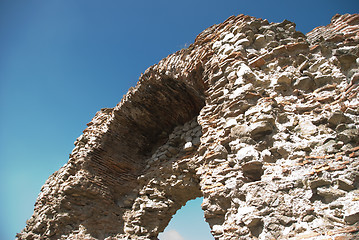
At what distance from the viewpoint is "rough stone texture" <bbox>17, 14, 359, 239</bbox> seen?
7.18 ft

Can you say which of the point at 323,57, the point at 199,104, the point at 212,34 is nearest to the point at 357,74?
the point at 323,57

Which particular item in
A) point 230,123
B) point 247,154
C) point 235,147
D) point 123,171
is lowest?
point 247,154

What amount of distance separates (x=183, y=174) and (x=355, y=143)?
3.56m

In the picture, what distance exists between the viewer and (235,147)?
2.97 metres

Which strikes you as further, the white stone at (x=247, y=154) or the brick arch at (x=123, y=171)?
the brick arch at (x=123, y=171)

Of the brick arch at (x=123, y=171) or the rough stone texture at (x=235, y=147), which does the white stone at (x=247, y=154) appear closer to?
the rough stone texture at (x=235, y=147)

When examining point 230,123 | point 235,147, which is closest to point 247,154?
point 235,147

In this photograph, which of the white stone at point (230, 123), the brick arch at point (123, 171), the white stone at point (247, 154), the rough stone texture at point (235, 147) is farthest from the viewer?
the brick arch at point (123, 171)

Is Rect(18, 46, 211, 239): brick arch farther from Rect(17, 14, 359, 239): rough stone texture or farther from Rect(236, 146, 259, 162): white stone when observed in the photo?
Rect(236, 146, 259, 162): white stone

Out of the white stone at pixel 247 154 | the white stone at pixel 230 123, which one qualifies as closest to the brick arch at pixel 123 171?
the white stone at pixel 230 123

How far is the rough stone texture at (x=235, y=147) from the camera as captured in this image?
2188mm

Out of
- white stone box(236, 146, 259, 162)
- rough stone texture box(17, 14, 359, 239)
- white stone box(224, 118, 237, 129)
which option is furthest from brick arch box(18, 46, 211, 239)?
white stone box(236, 146, 259, 162)

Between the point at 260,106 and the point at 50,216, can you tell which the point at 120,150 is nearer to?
the point at 50,216

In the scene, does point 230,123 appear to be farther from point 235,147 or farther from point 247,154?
point 247,154
